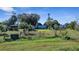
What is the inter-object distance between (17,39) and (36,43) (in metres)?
0.17

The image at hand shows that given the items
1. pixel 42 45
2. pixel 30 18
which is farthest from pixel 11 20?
pixel 42 45

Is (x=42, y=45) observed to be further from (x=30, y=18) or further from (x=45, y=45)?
(x=30, y=18)

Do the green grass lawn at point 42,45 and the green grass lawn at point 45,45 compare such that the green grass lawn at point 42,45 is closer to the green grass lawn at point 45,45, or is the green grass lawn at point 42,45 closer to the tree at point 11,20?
the green grass lawn at point 45,45

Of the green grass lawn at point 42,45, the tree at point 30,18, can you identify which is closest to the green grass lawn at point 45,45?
the green grass lawn at point 42,45

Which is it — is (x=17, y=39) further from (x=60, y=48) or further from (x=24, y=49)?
(x=60, y=48)

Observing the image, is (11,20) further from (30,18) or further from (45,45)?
(45,45)

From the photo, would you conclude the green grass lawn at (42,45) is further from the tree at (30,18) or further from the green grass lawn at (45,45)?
the tree at (30,18)

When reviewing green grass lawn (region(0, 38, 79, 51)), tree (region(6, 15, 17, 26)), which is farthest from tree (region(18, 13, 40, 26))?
green grass lawn (region(0, 38, 79, 51))

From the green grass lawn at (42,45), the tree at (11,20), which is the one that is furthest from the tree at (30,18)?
the green grass lawn at (42,45)

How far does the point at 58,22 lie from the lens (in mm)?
3039

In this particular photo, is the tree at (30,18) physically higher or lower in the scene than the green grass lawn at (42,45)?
higher

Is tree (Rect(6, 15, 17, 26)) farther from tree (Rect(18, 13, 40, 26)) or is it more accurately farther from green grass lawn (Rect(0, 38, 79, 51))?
green grass lawn (Rect(0, 38, 79, 51))

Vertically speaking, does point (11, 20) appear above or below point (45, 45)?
Answer: above
